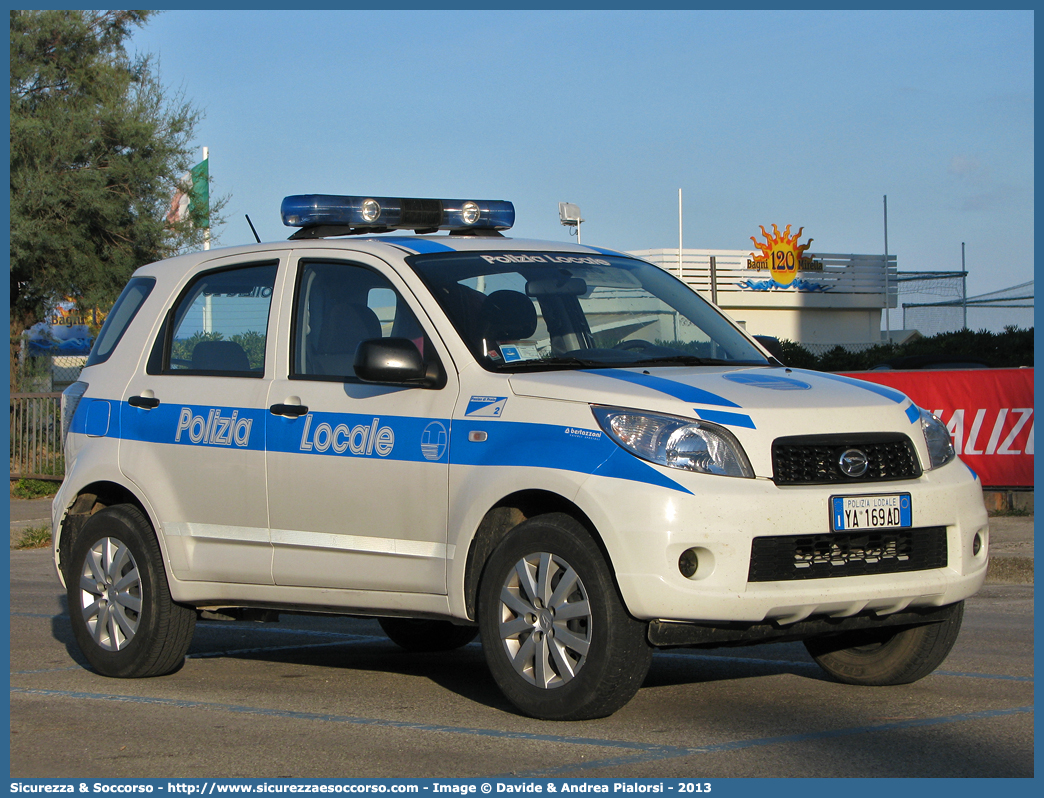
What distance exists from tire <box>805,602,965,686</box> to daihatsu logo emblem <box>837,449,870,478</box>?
0.96 metres

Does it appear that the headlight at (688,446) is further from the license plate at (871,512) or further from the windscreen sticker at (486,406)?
the windscreen sticker at (486,406)

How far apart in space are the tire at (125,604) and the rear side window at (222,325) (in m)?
0.83

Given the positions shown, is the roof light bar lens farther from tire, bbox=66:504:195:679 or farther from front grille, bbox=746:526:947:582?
front grille, bbox=746:526:947:582

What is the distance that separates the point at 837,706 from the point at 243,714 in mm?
2500

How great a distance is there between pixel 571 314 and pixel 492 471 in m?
1.09

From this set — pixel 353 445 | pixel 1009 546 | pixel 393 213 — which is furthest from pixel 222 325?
pixel 1009 546

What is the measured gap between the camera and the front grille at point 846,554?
17.1ft

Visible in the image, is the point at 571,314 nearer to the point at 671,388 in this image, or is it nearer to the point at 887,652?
the point at 671,388

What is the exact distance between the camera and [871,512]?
5363mm

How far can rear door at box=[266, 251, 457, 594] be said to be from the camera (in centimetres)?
589

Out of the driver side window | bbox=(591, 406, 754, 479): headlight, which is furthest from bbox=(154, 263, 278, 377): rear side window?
bbox=(591, 406, 754, 479): headlight

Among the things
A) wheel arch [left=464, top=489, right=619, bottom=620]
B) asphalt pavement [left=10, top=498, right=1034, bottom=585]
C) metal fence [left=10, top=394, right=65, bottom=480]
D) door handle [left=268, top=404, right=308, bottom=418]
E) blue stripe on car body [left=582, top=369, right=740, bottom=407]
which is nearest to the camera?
blue stripe on car body [left=582, top=369, right=740, bottom=407]

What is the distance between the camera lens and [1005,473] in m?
14.4

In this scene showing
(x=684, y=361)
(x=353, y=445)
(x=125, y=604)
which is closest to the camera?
(x=353, y=445)
